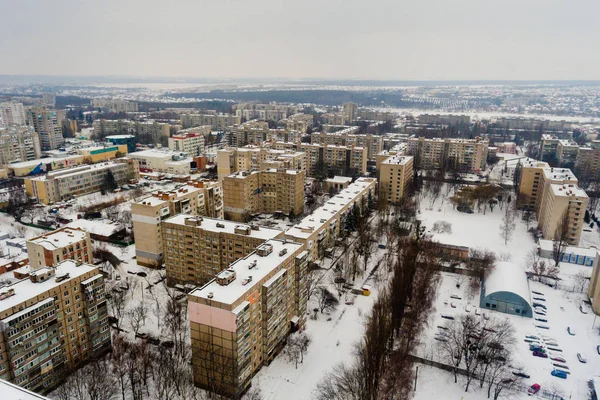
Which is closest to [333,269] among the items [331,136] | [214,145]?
[331,136]

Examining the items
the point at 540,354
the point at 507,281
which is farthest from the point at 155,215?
the point at 540,354

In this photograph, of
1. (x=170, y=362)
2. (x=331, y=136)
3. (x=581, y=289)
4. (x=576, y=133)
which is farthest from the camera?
(x=576, y=133)

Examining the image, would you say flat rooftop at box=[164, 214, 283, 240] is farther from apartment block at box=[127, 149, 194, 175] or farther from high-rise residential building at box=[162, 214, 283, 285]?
apartment block at box=[127, 149, 194, 175]

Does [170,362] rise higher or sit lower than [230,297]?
lower

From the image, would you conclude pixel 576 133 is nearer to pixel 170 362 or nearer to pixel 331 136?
pixel 331 136

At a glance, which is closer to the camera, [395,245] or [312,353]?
[312,353]

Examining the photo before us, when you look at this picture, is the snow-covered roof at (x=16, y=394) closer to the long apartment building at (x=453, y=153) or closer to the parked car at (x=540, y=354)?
the parked car at (x=540, y=354)

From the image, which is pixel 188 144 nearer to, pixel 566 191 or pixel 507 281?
pixel 566 191

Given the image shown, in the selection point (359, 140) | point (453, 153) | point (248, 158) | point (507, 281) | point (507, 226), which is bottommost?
point (507, 226)

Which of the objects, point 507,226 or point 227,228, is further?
point 507,226
